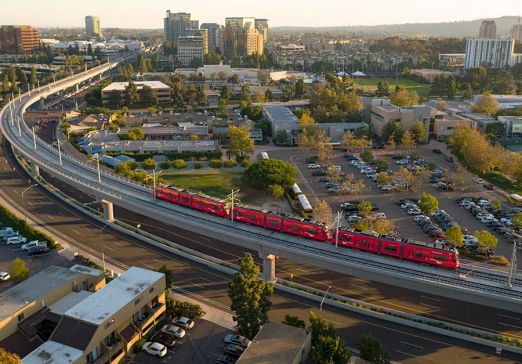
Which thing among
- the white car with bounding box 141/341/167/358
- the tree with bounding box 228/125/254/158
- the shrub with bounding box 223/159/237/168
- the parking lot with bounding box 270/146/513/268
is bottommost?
the white car with bounding box 141/341/167/358

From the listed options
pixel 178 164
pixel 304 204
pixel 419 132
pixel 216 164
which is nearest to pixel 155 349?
pixel 304 204

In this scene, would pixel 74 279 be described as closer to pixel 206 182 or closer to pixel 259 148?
pixel 206 182

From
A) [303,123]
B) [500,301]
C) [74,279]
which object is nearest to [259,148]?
[303,123]

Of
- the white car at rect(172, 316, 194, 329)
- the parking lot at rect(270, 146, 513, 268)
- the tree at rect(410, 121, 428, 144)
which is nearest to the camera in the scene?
the white car at rect(172, 316, 194, 329)

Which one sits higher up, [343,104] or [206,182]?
[343,104]

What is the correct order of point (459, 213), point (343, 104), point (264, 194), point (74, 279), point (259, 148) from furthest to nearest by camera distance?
point (343, 104) < point (259, 148) < point (264, 194) < point (459, 213) < point (74, 279)

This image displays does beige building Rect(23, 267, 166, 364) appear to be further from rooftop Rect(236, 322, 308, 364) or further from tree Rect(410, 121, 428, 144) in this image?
tree Rect(410, 121, 428, 144)

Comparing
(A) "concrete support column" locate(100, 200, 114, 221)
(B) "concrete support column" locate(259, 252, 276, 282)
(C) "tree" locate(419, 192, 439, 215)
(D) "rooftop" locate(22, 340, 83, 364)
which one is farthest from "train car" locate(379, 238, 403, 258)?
(A) "concrete support column" locate(100, 200, 114, 221)
